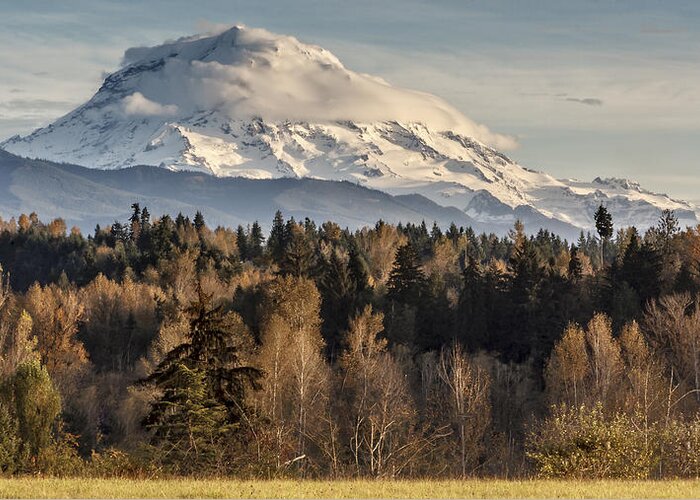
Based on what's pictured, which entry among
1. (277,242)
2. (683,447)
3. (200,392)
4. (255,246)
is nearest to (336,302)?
(277,242)

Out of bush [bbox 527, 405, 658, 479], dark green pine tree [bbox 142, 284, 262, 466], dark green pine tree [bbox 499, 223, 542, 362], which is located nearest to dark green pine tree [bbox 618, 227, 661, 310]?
dark green pine tree [bbox 499, 223, 542, 362]

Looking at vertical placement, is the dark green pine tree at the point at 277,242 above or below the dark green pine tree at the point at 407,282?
above

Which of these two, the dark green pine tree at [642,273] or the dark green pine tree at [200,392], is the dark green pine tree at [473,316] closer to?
the dark green pine tree at [642,273]

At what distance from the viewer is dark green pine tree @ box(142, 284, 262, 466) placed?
39500mm

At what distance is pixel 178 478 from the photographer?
3144cm

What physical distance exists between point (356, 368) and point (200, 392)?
4995cm

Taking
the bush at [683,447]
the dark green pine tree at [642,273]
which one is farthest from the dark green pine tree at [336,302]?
the bush at [683,447]

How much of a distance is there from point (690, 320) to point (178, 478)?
2847 inches

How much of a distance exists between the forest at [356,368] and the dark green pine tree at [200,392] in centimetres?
10

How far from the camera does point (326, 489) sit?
2792 centimetres

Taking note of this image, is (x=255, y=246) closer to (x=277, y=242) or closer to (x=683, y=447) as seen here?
(x=277, y=242)

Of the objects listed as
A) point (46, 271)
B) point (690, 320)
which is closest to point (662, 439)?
point (690, 320)

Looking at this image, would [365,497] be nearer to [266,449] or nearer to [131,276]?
[266,449]

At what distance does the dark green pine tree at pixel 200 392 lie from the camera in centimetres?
3950
